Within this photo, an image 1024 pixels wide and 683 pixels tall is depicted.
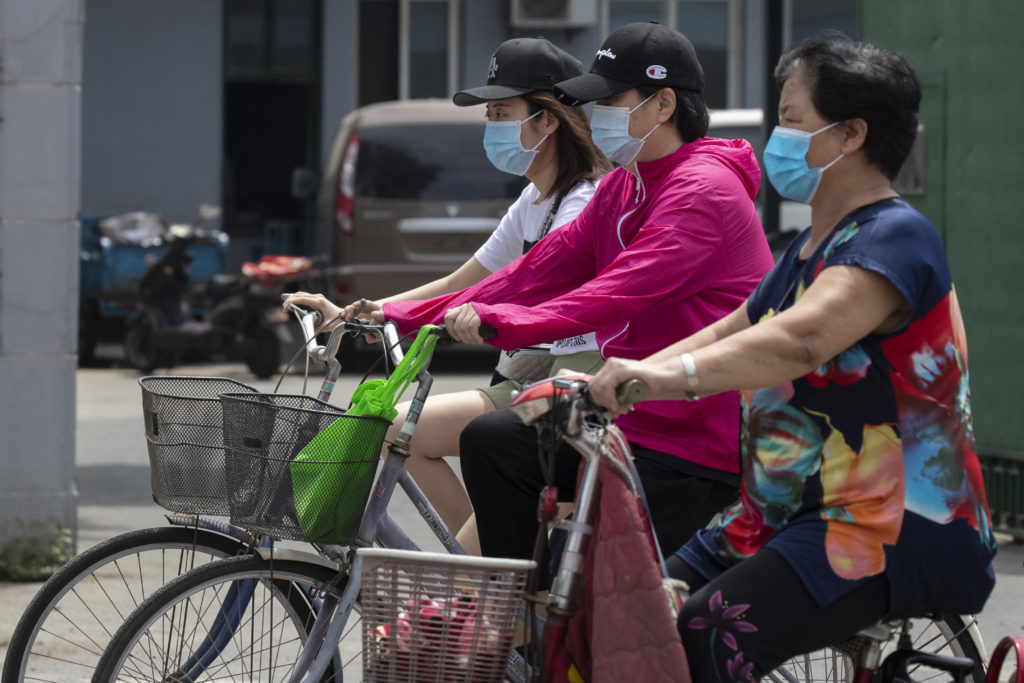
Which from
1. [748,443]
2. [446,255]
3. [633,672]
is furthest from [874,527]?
[446,255]

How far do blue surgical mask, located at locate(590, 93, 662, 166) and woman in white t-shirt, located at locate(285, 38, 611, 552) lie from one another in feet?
1.45

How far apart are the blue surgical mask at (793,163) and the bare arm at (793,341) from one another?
0.20 meters

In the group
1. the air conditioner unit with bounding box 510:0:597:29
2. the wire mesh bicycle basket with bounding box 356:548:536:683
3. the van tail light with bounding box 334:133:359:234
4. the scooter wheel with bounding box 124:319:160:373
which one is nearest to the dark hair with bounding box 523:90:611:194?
the wire mesh bicycle basket with bounding box 356:548:536:683

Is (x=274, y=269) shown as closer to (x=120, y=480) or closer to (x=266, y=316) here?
(x=266, y=316)

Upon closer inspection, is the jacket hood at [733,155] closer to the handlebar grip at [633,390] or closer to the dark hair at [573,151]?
the dark hair at [573,151]

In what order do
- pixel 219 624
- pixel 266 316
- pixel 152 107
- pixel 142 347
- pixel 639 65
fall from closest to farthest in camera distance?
1. pixel 639 65
2. pixel 219 624
3. pixel 266 316
4. pixel 142 347
5. pixel 152 107

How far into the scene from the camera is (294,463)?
302 centimetres

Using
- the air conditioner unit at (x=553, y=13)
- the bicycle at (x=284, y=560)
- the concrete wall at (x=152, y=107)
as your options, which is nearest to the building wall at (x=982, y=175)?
the bicycle at (x=284, y=560)

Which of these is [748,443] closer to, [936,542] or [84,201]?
[936,542]

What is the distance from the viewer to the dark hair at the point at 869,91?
2.62 m

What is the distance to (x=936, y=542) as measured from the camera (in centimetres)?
259

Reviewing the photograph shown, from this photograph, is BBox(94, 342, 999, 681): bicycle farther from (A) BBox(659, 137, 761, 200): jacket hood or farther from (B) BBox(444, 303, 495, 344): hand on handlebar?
(A) BBox(659, 137, 761, 200): jacket hood

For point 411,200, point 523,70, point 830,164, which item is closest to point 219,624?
point 523,70

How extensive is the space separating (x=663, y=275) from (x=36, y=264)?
3353mm
